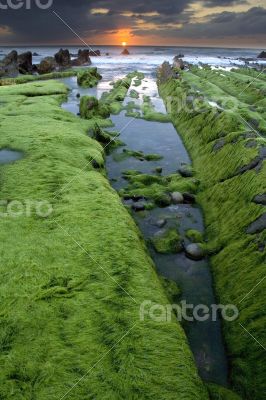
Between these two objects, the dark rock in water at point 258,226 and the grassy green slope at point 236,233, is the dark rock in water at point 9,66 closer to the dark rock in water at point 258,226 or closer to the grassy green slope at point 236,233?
the grassy green slope at point 236,233

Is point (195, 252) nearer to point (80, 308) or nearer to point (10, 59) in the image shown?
point (80, 308)

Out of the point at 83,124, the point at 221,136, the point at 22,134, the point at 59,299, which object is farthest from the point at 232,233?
the point at 83,124

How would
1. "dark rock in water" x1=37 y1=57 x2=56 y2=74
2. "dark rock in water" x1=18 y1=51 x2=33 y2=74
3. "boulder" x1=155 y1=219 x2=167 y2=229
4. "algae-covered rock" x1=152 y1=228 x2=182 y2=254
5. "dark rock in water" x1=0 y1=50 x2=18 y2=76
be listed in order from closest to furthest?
"algae-covered rock" x1=152 y1=228 x2=182 y2=254 < "boulder" x1=155 y1=219 x2=167 y2=229 < "dark rock in water" x1=0 y1=50 x2=18 y2=76 < "dark rock in water" x1=18 y1=51 x2=33 y2=74 < "dark rock in water" x1=37 y1=57 x2=56 y2=74

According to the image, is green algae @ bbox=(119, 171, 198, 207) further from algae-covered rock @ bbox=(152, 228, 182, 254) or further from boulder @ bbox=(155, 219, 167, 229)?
algae-covered rock @ bbox=(152, 228, 182, 254)

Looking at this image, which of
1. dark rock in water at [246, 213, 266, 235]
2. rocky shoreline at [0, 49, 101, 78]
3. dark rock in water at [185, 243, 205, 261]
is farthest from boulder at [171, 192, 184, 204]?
rocky shoreline at [0, 49, 101, 78]

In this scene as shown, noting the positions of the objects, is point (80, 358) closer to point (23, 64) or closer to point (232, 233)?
point (232, 233)
